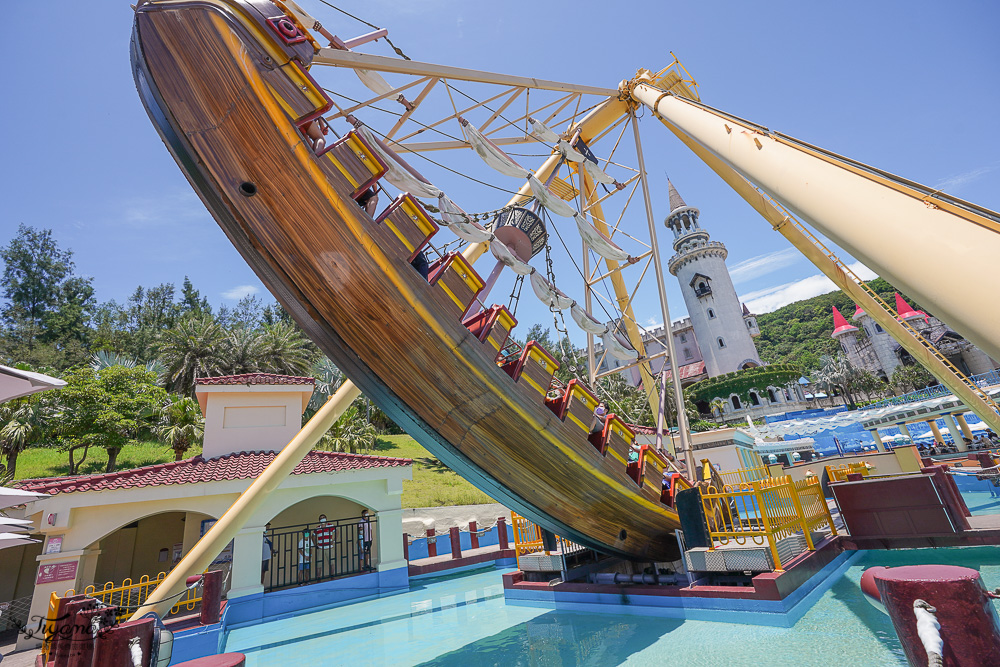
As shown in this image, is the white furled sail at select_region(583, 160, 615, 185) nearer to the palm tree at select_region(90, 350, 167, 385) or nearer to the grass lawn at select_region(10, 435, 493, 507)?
the grass lawn at select_region(10, 435, 493, 507)

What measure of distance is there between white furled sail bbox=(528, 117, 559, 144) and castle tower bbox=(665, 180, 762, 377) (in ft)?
156

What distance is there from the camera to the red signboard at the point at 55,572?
9414mm

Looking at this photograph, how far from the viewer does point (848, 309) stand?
262 feet

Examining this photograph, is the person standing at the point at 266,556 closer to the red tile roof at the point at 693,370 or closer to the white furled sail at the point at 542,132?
the white furled sail at the point at 542,132

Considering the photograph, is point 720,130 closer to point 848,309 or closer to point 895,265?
point 895,265

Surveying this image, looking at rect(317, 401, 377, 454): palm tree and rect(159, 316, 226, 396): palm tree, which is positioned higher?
rect(159, 316, 226, 396): palm tree

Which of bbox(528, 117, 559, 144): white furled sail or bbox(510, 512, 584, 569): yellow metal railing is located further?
bbox(510, 512, 584, 569): yellow metal railing

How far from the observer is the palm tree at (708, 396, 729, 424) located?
46.3 m

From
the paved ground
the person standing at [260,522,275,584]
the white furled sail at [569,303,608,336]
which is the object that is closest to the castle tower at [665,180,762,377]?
the white furled sail at [569,303,608,336]

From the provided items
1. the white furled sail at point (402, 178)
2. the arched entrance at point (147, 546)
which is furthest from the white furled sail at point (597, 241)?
the arched entrance at point (147, 546)

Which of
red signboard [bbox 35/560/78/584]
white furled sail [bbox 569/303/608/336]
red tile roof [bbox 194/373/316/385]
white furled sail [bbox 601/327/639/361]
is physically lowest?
red signboard [bbox 35/560/78/584]

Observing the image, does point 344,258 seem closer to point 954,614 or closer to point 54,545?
point 954,614

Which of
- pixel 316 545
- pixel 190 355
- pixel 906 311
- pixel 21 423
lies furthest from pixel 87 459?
pixel 906 311

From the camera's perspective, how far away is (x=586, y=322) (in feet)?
23.1
